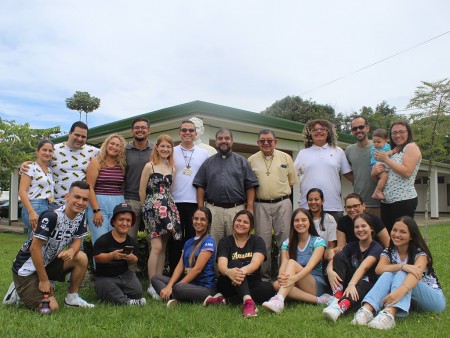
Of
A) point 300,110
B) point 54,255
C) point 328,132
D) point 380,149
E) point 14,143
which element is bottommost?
point 54,255

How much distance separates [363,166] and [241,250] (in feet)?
6.83

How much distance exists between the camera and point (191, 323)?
3.83 meters

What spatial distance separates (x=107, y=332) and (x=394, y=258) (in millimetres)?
2849

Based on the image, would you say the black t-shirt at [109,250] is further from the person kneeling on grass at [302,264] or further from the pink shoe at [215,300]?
the person kneeling on grass at [302,264]

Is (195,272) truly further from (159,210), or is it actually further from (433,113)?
(433,113)

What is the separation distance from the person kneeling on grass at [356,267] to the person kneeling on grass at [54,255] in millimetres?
2674

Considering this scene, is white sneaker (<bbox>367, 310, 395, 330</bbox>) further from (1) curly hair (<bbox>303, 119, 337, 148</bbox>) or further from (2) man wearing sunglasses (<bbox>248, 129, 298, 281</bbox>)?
(1) curly hair (<bbox>303, 119, 337, 148</bbox>)

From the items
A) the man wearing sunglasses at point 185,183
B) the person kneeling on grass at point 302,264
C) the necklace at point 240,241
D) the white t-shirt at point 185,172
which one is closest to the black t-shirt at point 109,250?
the man wearing sunglasses at point 185,183

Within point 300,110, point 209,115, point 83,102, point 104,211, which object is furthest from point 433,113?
point 83,102

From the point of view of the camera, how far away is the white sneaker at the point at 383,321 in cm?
370

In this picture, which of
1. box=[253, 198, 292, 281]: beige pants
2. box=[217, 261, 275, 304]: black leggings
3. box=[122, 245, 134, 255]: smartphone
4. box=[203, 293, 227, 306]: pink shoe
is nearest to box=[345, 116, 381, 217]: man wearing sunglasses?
box=[253, 198, 292, 281]: beige pants

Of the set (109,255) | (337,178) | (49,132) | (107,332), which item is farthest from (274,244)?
(49,132)

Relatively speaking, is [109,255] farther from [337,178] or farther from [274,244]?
[337,178]

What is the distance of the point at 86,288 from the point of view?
5.74 m
